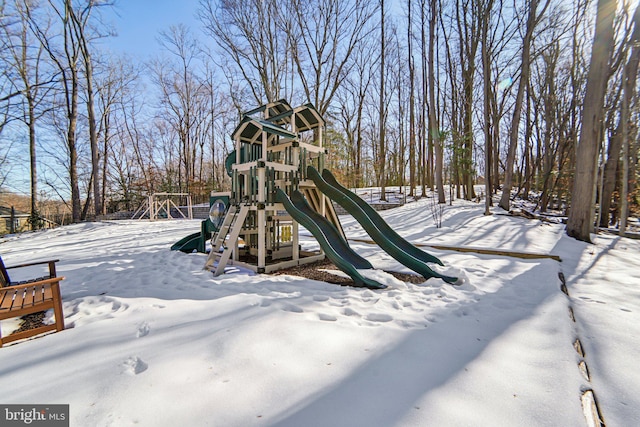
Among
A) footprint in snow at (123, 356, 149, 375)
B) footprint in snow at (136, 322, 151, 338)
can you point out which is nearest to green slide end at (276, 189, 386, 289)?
footprint in snow at (136, 322, 151, 338)

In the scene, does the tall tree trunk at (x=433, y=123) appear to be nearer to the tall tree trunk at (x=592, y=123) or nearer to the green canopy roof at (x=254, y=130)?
the tall tree trunk at (x=592, y=123)

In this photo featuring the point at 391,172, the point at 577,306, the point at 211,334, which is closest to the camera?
the point at 211,334

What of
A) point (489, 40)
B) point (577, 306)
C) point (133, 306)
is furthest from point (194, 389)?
point (489, 40)

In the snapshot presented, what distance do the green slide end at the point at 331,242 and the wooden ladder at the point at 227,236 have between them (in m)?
0.75

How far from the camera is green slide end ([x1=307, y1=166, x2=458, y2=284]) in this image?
3961 millimetres

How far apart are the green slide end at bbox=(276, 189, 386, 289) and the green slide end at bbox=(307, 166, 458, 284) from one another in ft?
1.41

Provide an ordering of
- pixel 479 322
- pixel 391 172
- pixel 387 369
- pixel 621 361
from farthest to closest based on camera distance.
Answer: pixel 391 172, pixel 479 322, pixel 621 361, pixel 387 369

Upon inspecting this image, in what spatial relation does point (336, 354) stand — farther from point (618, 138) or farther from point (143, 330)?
point (618, 138)

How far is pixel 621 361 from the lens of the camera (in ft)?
6.24

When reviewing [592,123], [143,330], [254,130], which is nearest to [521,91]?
[592,123]

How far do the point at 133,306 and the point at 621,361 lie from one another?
4.30 meters

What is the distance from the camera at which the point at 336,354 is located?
192 cm

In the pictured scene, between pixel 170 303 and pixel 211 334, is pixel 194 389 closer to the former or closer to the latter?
pixel 211 334

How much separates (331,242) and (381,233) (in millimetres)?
821
